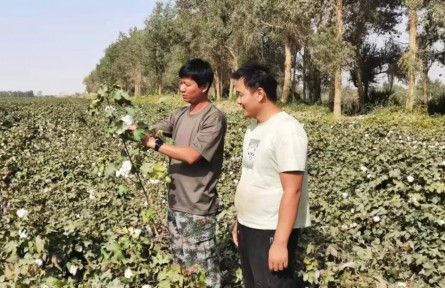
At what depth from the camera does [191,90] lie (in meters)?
3.19

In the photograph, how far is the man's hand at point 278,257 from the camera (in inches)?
99.7

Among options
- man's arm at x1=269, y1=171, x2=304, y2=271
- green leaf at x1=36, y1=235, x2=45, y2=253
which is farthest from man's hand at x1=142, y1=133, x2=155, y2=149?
green leaf at x1=36, y1=235, x2=45, y2=253

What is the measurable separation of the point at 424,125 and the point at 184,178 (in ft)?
56.8

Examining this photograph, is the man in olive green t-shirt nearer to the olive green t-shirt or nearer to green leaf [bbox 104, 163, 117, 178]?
the olive green t-shirt

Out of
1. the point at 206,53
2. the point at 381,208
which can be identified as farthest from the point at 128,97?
the point at 206,53

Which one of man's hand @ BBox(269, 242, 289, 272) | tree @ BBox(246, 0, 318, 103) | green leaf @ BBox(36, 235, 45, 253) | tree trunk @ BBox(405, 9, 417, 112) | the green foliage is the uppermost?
tree @ BBox(246, 0, 318, 103)

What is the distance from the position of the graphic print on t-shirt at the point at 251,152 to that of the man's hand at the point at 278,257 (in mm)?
497

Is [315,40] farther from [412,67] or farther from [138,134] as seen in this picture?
[138,134]

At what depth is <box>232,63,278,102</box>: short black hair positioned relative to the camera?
8.73 feet

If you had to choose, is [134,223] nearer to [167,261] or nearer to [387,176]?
[167,261]

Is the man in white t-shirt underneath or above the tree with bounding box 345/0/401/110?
underneath

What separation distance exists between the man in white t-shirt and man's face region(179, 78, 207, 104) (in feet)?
1.72

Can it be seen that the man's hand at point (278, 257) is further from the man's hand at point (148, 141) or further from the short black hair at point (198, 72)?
the short black hair at point (198, 72)

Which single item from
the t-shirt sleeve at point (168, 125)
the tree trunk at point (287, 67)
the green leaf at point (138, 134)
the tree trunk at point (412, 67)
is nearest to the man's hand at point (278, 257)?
the green leaf at point (138, 134)
